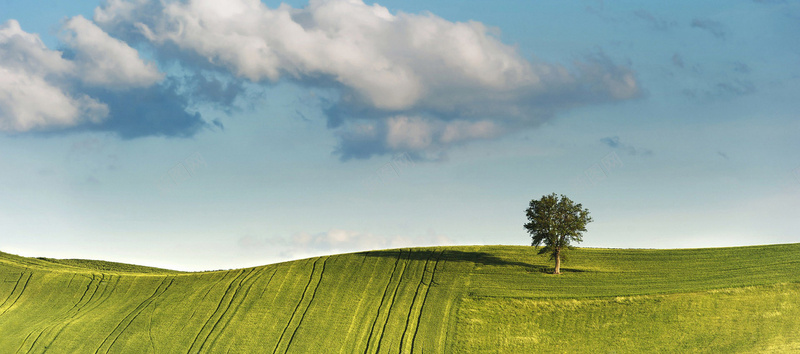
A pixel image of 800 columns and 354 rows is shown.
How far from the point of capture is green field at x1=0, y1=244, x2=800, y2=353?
42.4 m

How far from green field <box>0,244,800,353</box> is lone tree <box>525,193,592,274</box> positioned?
8.13ft

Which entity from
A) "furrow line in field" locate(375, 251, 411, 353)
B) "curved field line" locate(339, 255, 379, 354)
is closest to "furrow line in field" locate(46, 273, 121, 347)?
"curved field line" locate(339, 255, 379, 354)

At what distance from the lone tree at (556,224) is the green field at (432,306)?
2.48 m

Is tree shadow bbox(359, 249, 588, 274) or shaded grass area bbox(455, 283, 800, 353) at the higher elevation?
tree shadow bbox(359, 249, 588, 274)

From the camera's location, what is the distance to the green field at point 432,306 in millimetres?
42375

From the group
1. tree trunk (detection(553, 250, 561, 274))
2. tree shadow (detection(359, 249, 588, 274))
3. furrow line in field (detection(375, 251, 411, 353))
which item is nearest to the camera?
furrow line in field (detection(375, 251, 411, 353))

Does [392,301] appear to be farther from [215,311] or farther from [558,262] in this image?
[558,262]

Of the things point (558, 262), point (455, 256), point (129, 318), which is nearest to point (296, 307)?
point (129, 318)

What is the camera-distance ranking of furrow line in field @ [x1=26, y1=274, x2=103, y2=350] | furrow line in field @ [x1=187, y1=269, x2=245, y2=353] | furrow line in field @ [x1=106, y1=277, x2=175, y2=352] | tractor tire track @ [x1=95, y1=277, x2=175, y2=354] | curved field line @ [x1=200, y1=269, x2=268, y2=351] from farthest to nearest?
furrow line in field @ [x1=26, y1=274, x2=103, y2=350] → furrow line in field @ [x1=106, y1=277, x2=175, y2=352] → tractor tire track @ [x1=95, y1=277, x2=175, y2=354] → curved field line @ [x1=200, y1=269, x2=268, y2=351] → furrow line in field @ [x1=187, y1=269, x2=245, y2=353]

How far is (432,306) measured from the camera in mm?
47938

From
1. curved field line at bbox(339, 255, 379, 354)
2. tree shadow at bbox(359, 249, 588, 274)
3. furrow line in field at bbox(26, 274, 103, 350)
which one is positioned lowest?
furrow line in field at bbox(26, 274, 103, 350)

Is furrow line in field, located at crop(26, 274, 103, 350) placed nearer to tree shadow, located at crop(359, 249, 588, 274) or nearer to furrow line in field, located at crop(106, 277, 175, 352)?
furrow line in field, located at crop(106, 277, 175, 352)

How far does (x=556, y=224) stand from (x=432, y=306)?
46.0 feet

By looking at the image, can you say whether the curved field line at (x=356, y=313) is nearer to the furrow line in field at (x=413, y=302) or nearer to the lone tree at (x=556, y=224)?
the furrow line in field at (x=413, y=302)
